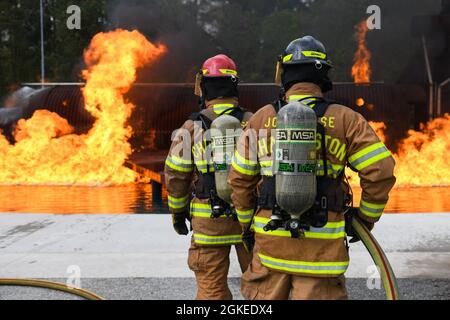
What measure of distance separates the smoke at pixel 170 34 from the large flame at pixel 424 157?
7342 mm

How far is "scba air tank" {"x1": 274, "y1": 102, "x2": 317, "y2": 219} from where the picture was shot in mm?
2474

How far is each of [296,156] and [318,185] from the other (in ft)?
0.83

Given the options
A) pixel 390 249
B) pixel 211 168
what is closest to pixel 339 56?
pixel 390 249

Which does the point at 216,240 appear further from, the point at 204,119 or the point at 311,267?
the point at 311,267

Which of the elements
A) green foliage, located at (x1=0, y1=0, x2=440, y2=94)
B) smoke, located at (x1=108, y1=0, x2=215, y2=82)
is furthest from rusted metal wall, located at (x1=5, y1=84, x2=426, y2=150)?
smoke, located at (x1=108, y1=0, x2=215, y2=82)

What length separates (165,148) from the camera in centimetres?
1432

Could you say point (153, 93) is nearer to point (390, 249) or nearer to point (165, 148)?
point (165, 148)

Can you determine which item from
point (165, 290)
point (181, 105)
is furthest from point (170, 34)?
point (165, 290)

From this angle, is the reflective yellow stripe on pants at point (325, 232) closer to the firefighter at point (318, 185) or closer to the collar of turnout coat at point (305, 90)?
the firefighter at point (318, 185)

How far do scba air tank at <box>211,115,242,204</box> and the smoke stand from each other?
561 inches

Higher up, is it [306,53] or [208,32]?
[208,32]

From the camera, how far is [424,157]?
518 inches

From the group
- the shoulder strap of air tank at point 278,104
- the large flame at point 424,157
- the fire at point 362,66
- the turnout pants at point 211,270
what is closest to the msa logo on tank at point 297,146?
the shoulder strap of air tank at point 278,104

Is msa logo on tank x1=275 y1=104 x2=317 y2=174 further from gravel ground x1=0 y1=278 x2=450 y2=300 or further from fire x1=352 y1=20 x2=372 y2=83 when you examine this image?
fire x1=352 y1=20 x2=372 y2=83
